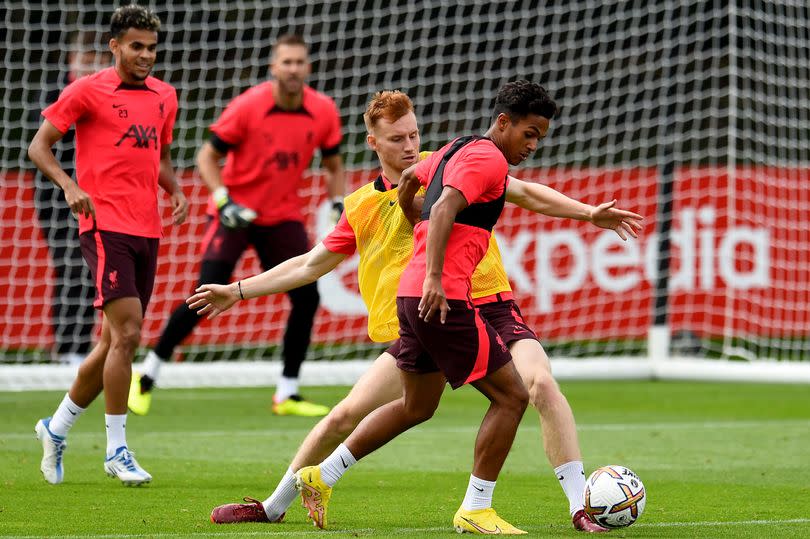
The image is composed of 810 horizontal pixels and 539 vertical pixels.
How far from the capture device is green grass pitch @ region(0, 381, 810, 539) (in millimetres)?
5590

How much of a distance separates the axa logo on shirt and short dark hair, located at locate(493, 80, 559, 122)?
249 centimetres

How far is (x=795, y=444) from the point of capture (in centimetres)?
872

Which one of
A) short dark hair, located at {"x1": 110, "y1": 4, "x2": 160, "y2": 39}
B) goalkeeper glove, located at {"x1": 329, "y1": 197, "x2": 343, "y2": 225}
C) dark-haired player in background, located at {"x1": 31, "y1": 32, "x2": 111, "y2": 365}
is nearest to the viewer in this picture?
short dark hair, located at {"x1": 110, "y1": 4, "x2": 160, "y2": 39}

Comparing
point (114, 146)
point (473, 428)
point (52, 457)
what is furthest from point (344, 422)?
point (473, 428)

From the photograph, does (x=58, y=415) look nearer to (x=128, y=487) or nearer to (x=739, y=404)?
(x=128, y=487)

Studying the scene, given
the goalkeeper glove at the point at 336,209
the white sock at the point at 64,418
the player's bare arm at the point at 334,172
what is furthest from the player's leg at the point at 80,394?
the player's bare arm at the point at 334,172

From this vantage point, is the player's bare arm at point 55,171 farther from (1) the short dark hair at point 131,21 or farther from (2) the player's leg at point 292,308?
(2) the player's leg at point 292,308

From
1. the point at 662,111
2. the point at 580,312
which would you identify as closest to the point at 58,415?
the point at 580,312

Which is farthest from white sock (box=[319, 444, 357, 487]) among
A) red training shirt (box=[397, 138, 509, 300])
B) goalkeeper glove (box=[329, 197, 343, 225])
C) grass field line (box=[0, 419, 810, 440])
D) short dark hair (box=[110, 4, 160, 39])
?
goalkeeper glove (box=[329, 197, 343, 225])

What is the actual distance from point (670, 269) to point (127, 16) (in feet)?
28.4

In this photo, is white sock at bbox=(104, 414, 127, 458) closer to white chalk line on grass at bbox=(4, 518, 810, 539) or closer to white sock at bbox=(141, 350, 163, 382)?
white chalk line on grass at bbox=(4, 518, 810, 539)

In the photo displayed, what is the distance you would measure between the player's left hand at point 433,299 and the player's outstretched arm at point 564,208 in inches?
31.3

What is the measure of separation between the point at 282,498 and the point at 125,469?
1.33 meters

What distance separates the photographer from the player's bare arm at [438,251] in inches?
200
